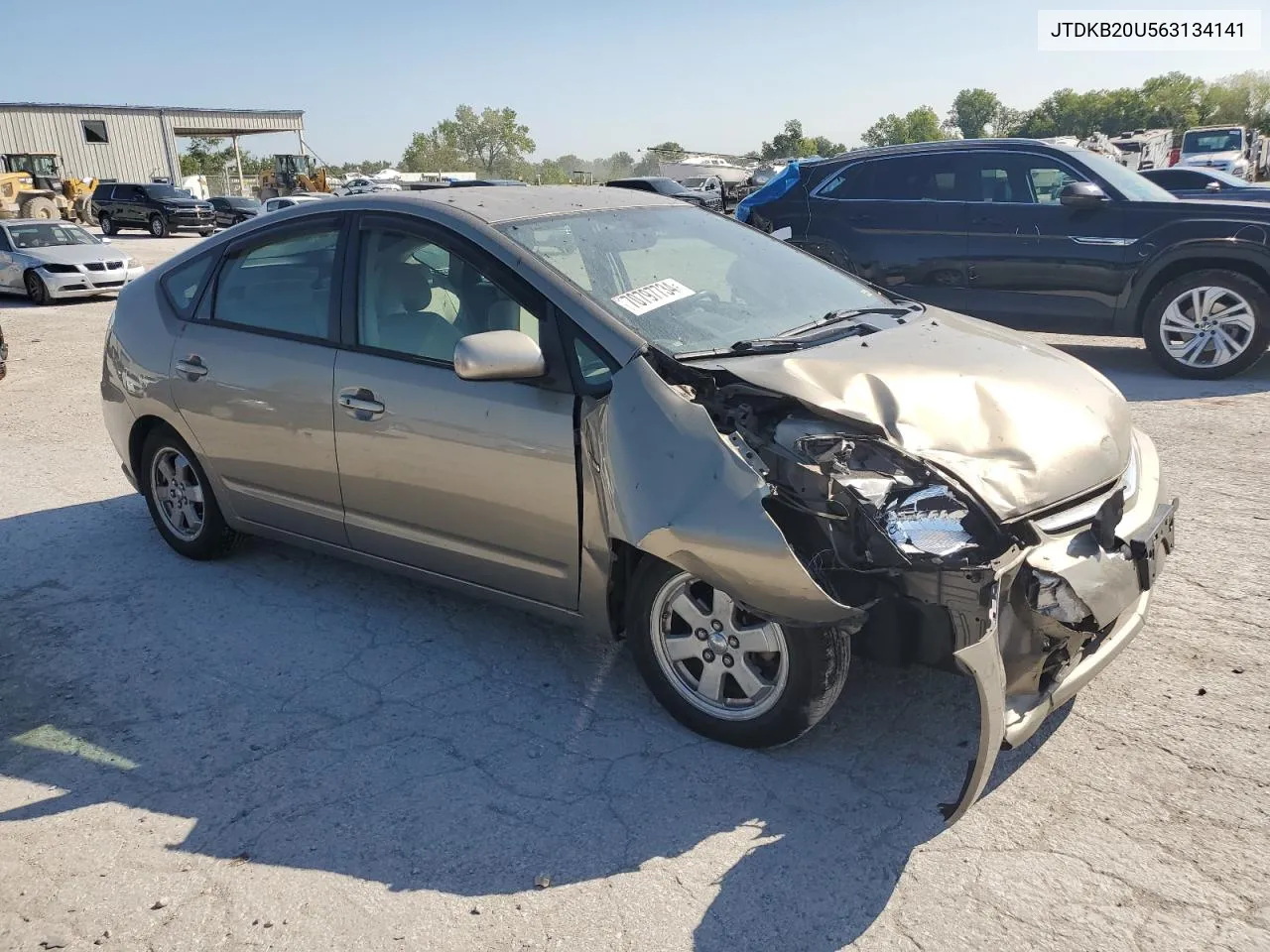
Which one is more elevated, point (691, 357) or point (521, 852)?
point (691, 357)

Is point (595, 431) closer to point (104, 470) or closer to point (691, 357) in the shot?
point (691, 357)

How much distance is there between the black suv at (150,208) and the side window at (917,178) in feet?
94.0

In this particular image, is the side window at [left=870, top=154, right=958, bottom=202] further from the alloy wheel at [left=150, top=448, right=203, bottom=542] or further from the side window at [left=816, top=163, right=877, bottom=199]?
the alloy wheel at [left=150, top=448, right=203, bottom=542]

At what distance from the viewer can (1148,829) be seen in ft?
8.88

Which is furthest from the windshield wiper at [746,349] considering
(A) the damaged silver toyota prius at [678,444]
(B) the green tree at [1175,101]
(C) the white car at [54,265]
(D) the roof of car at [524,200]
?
(B) the green tree at [1175,101]

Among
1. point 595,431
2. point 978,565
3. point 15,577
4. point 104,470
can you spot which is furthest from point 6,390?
point 978,565

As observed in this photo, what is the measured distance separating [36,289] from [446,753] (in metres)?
16.1

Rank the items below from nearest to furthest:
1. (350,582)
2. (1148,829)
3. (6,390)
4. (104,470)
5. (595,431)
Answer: (1148,829) → (595,431) → (350,582) → (104,470) → (6,390)

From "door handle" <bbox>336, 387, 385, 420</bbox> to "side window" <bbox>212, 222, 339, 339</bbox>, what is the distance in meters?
0.32

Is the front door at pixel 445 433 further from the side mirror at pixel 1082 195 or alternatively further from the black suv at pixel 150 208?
the black suv at pixel 150 208

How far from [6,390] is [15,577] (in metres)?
5.41

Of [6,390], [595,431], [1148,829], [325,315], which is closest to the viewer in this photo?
[1148,829]

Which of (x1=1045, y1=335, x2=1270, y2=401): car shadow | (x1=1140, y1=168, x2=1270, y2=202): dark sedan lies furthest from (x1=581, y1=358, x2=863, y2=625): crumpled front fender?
(x1=1140, y1=168, x2=1270, y2=202): dark sedan

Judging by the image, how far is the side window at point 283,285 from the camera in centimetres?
402
